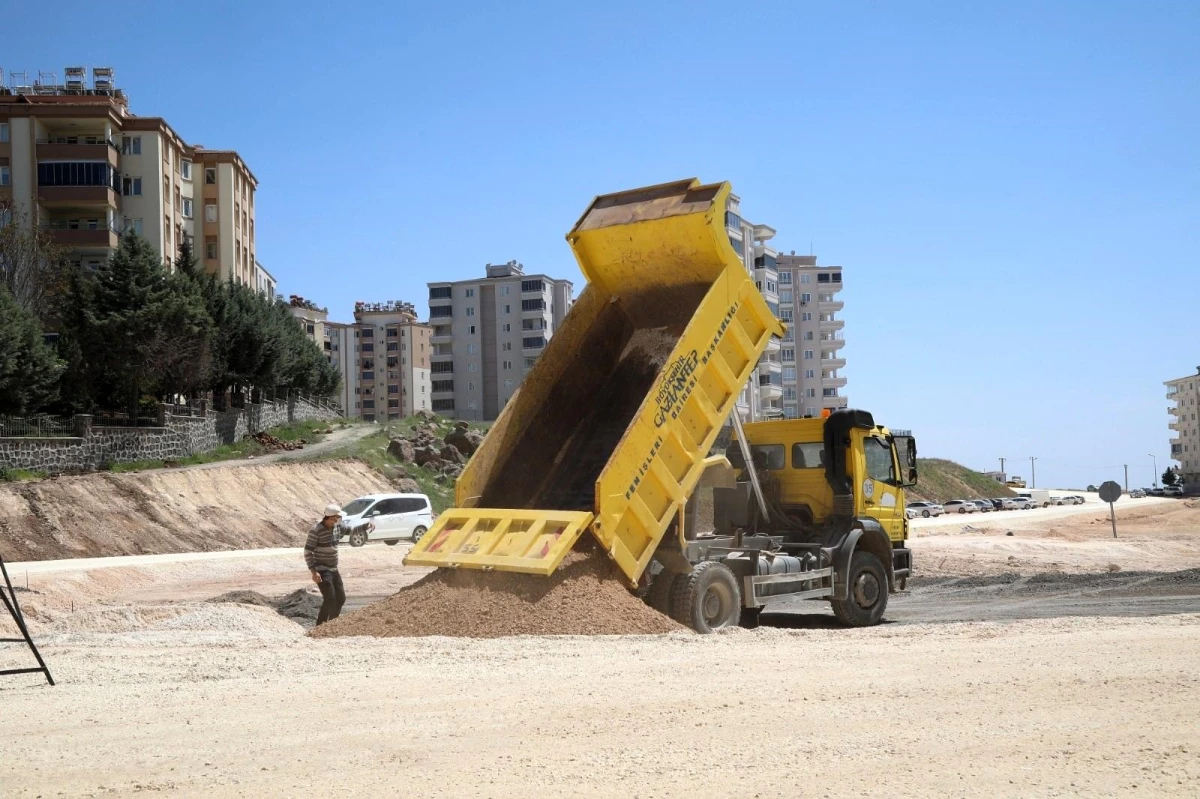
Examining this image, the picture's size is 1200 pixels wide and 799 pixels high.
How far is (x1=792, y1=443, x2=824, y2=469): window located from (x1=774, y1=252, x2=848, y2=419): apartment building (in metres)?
112

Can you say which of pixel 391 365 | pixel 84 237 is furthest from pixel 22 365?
pixel 391 365

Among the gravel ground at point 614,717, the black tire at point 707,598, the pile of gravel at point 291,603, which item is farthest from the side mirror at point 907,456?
the pile of gravel at point 291,603

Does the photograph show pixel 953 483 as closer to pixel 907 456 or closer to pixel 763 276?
pixel 763 276

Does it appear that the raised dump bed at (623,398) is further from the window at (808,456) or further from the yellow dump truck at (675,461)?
the window at (808,456)

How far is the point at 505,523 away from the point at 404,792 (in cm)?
620

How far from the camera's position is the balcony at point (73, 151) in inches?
2312

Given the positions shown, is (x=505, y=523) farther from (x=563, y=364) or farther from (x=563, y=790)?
(x=563, y=790)

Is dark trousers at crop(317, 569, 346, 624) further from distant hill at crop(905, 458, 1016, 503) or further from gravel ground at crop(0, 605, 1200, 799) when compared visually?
distant hill at crop(905, 458, 1016, 503)

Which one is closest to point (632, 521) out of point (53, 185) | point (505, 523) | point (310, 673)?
point (505, 523)

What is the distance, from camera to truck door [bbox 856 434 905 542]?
14969mm

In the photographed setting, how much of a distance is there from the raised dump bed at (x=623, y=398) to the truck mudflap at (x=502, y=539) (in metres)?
0.02

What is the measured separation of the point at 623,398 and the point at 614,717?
→ 21.1ft

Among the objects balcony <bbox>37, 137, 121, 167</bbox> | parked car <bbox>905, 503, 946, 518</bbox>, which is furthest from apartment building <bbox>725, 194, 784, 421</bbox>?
balcony <bbox>37, 137, 121, 167</bbox>

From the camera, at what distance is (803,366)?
128 metres
